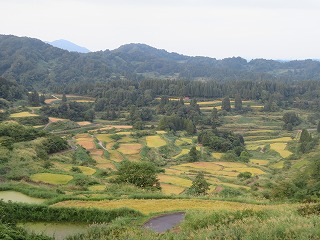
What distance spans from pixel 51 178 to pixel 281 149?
40.1 meters

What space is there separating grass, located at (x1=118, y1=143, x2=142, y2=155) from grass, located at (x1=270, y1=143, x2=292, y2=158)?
19545mm

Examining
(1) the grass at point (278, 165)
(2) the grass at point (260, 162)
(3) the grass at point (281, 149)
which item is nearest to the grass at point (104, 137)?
(2) the grass at point (260, 162)

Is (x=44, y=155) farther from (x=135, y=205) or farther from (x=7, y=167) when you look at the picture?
(x=135, y=205)

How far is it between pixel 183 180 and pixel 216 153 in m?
24.8

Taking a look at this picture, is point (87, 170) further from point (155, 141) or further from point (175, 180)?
point (155, 141)

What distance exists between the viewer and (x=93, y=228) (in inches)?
441

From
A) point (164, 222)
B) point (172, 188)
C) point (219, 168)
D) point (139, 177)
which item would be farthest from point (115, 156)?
point (164, 222)

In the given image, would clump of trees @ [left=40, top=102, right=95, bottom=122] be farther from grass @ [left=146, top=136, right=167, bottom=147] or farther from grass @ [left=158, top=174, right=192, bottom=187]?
grass @ [left=158, top=174, right=192, bottom=187]

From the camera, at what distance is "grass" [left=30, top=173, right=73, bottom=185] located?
23191mm

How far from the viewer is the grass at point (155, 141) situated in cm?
5191

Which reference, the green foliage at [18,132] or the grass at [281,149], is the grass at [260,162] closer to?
the grass at [281,149]

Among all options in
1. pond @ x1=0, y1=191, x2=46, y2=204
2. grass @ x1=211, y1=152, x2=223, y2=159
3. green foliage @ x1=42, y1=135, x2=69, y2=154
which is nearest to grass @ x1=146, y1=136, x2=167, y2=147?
grass @ x1=211, y1=152, x2=223, y2=159

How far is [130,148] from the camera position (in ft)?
161

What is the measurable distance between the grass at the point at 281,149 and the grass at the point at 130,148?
19545 mm
